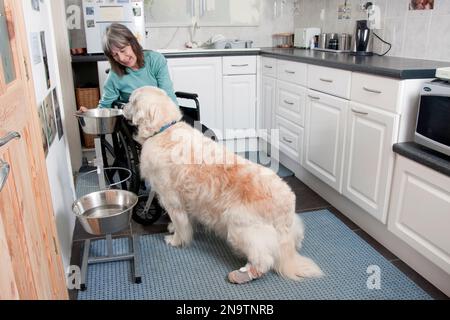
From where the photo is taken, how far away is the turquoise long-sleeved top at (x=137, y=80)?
2494mm

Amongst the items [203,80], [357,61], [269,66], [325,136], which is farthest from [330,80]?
[203,80]

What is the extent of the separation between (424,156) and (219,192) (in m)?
0.98

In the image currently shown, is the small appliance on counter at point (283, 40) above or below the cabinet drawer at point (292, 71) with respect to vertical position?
above

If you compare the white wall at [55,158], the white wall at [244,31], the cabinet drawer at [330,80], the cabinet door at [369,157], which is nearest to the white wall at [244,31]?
the white wall at [244,31]

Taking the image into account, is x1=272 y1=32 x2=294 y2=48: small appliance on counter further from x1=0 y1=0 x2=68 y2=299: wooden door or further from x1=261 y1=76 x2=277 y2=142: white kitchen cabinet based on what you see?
x1=0 y1=0 x2=68 y2=299: wooden door

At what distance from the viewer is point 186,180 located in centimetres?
193

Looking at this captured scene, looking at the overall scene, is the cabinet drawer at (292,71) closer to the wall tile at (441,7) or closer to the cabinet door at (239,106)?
the cabinet door at (239,106)

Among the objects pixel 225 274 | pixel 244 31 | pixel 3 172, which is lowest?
pixel 225 274

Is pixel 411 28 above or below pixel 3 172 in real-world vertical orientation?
above

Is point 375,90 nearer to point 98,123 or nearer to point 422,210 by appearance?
point 422,210

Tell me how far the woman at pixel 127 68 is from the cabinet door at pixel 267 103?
1.19 meters

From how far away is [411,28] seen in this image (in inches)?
104

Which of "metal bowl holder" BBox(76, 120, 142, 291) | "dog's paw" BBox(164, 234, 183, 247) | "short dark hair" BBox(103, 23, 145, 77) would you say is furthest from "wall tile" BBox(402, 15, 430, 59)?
"metal bowl holder" BBox(76, 120, 142, 291)
